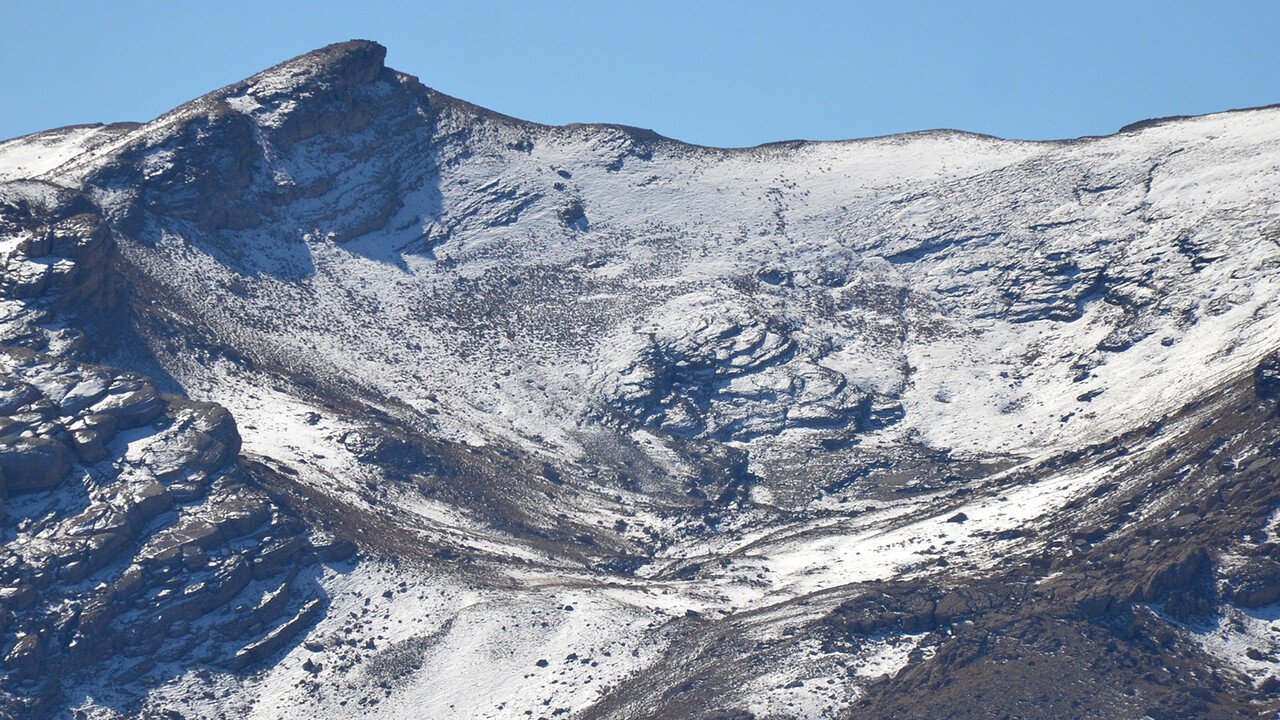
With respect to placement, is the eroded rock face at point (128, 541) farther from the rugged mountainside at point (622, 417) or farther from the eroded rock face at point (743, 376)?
the eroded rock face at point (743, 376)

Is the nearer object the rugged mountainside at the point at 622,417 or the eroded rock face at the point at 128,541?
the rugged mountainside at the point at 622,417

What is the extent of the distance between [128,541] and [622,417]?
105 ft

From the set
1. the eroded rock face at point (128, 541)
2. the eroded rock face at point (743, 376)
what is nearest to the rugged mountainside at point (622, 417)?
the eroded rock face at point (128, 541)

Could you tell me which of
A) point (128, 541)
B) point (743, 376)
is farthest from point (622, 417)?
point (128, 541)

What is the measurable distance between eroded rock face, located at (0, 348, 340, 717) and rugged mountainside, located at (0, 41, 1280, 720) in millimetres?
184

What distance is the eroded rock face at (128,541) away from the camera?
55875mm

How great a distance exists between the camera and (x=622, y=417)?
8175 centimetres

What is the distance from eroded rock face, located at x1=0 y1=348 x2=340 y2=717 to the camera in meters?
55.9

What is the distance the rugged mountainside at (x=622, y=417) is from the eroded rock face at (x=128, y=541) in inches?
7.2

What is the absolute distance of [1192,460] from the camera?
60.0 metres

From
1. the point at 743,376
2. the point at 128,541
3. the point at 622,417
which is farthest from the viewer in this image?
the point at 743,376

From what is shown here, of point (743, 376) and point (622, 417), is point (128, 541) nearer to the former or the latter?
point (622, 417)

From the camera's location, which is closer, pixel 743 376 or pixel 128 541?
pixel 128 541

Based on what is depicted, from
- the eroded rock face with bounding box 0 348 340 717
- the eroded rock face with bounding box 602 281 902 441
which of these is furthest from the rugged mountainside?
the eroded rock face with bounding box 602 281 902 441
